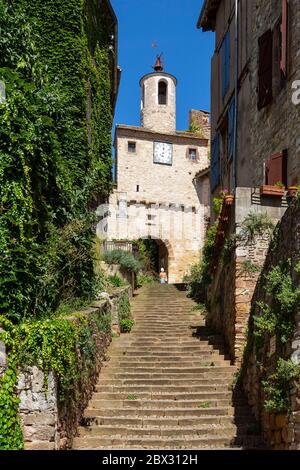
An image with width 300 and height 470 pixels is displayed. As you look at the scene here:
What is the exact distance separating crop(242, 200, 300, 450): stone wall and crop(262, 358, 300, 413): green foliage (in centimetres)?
11

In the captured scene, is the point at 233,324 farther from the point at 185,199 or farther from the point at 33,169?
the point at 185,199

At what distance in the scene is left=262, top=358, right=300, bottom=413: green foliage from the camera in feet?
19.6

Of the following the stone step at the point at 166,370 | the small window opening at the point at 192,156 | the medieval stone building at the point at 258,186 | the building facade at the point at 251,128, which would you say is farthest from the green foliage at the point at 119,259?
the small window opening at the point at 192,156

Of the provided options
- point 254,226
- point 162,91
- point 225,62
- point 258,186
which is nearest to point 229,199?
point 254,226

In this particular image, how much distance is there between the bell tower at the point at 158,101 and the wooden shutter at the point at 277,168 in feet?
65.5

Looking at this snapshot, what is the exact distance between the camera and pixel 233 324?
32.8 ft

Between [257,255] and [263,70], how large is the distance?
5.32 metres

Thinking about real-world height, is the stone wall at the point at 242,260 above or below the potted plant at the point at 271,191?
below

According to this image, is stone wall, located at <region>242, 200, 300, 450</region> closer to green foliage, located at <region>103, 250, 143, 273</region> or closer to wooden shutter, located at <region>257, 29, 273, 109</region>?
wooden shutter, located at <region>257, 29, 273, 109</region>

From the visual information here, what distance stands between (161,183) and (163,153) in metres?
1.96

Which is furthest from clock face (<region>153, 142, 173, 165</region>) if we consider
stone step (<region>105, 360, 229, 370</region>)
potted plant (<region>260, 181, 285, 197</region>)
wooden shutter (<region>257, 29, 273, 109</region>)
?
stone step (<region>105, 360, 229, 370</region>)

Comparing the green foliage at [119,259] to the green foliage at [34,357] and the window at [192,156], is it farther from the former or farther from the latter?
the window at [192,156]

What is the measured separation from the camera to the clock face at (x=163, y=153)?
98.2ft

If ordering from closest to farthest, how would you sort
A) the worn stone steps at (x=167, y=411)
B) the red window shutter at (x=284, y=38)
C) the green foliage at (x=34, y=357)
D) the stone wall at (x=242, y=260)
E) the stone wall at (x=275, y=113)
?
1. the green foliage at (x=34, y=357)
2. the worn stone steps at (x=167, y=411)
3. the stone wall at (x=242, y=260)
4. the stone wall at (x=275, y=113)
5. the red window shutter at (x=284, y=38)
